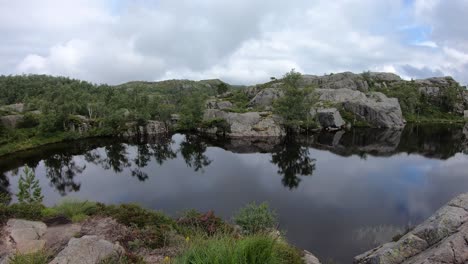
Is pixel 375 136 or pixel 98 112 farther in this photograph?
pixel 98 112

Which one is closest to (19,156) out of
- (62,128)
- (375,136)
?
(62,128)

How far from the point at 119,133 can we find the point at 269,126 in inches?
1733

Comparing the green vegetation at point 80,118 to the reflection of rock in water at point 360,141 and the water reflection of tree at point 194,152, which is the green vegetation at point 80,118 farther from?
the reflection of rock in water at point 360,141

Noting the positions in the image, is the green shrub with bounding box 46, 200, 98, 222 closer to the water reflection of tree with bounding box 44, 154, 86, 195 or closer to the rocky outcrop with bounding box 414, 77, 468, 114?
the water reflection of tree with bounding box 44, 154, 86, 195

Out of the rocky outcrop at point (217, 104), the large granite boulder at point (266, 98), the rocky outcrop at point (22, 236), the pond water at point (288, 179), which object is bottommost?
the pond water at point (288, 179)

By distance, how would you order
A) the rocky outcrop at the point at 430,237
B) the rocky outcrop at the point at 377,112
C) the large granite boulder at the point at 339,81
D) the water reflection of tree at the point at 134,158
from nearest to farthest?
the rocky outcrop at the point at 430,237 → the water reflection of tree at the point at 134,158 → the rocky outcrop at the point at 377,112 → the large granite boulder at the point at 339,81

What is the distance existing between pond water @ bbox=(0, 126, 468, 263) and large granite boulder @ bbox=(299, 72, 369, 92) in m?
77.5

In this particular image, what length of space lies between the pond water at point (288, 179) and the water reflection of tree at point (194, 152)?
191 millimetres

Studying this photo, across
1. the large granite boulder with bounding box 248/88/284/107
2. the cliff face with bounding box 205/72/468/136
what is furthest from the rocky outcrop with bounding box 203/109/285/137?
the large granite boulder with bounding box 248/88/284/107

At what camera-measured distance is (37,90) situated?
458ft

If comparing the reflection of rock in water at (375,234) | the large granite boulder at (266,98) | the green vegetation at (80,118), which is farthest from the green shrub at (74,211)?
the large granite boulder at (266,98)

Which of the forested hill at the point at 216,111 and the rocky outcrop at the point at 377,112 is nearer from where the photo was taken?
the forested hill at the point at 216,111

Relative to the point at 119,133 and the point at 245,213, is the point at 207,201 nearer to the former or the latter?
the point at 245,213

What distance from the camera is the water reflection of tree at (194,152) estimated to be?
52713 mm
